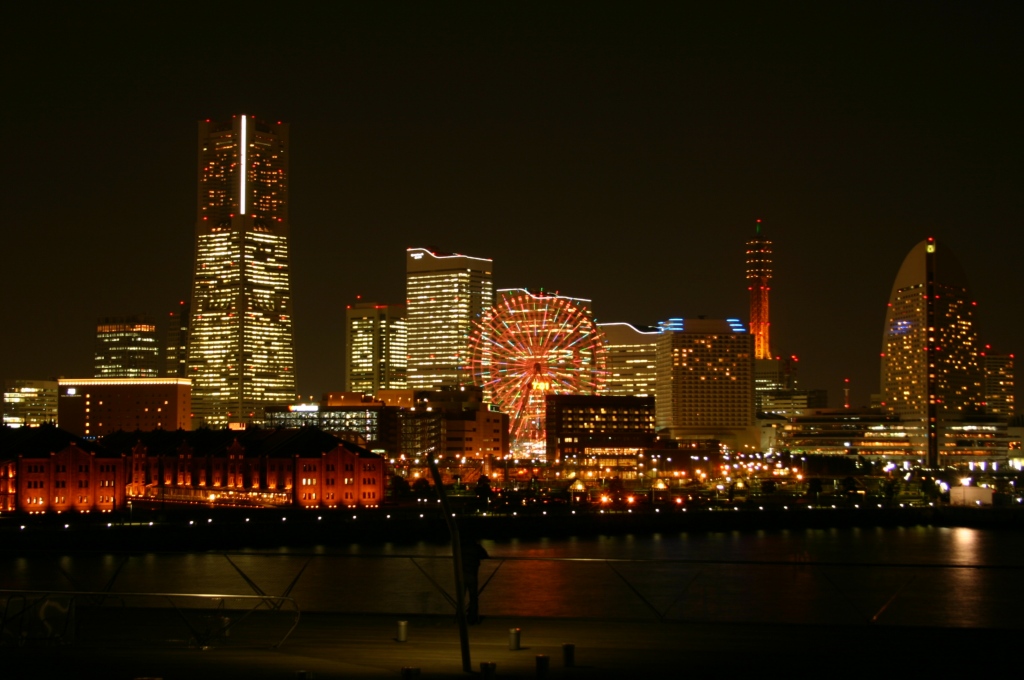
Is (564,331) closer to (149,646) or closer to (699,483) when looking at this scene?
(699,483)

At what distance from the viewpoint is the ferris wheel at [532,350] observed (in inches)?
Result: 5017

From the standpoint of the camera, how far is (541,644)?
22.6m

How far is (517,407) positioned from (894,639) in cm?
10542

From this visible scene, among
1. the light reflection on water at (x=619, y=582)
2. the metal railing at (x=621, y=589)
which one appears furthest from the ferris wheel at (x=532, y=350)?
the metal railing at (x=621, y=589)

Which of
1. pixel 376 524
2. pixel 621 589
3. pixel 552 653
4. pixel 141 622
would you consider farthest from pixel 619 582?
pixel 552 653

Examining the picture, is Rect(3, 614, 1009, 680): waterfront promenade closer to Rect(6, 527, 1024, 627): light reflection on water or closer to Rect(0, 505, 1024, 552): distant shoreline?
Rect(6, 527, 1024, 627): light reflection on water

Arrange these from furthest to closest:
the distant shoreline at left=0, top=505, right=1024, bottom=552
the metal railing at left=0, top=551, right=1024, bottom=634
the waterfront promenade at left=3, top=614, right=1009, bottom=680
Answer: the distant shoreline at left=0, top=505, right=1024, bottom=552 < the metal railing at left=0, top=551, right=1024, bottom=634 < the waterfront promenade at left=3, top=614, right=1009, bottom=680

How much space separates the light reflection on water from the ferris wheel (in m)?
43.4

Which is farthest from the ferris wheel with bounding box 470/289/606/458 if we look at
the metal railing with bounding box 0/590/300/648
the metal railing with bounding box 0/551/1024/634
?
the metal railing with bounding box 0/590/300/648

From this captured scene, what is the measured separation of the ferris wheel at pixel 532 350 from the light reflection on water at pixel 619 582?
43.4 meters

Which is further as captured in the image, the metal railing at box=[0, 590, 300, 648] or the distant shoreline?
the distant shoreline

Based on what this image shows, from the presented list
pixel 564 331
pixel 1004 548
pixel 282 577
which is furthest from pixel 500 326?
pixel 282 577

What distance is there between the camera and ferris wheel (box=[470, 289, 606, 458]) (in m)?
127

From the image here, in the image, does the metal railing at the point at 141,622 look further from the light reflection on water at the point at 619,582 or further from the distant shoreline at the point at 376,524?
the distant shoreline at the point at 376,524
